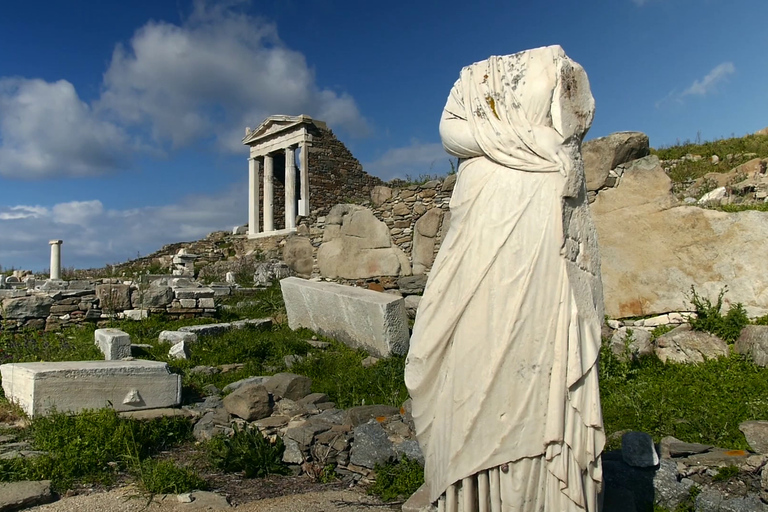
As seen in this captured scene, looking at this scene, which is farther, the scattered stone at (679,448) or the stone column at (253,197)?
the stone column at (253,197)

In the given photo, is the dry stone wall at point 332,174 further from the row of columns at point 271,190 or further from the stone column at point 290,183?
the stone column at point 290,183

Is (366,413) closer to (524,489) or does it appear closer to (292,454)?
(292,454)

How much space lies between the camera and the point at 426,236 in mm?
11422

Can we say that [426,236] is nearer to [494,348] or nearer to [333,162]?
[494,348]

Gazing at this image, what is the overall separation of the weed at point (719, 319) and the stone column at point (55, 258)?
16.2 meters

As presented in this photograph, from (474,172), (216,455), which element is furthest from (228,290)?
(474,172)

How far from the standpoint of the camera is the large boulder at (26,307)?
9961 mm

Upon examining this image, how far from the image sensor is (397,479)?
392 centimetres

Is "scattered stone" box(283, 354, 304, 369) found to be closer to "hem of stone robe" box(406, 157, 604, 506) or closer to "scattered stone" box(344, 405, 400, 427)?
"scattered stone" box(344, 405, 400, 427)

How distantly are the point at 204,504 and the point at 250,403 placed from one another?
1630mm

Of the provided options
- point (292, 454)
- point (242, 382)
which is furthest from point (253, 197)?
point (292, 454)

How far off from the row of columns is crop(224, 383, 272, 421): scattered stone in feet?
55.8

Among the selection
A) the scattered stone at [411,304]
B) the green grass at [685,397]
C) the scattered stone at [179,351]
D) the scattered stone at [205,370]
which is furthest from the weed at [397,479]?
the scattered stone at [411,304]

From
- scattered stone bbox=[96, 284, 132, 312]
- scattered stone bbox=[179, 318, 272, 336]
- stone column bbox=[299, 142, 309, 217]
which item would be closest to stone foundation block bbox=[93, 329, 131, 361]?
scattered stone bbox=[179, 318, 272, 336]
